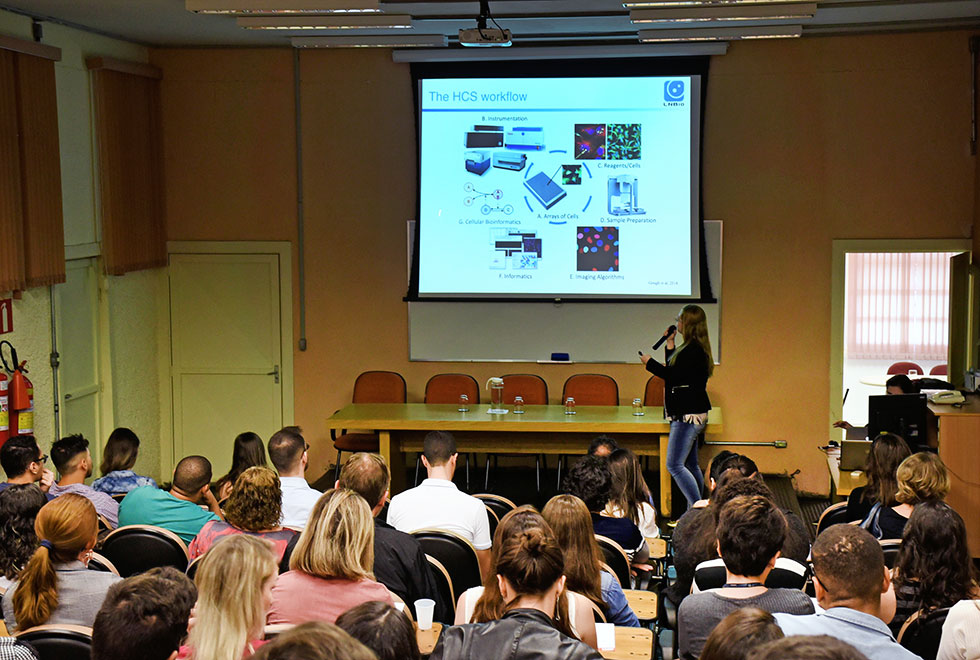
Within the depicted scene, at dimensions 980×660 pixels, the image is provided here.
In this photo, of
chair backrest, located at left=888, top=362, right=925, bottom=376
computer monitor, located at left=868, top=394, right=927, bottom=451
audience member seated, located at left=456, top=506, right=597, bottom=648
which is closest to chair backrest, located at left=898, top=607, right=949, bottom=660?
audience member seated, located at left=456, top=506, right=597, bottom=648

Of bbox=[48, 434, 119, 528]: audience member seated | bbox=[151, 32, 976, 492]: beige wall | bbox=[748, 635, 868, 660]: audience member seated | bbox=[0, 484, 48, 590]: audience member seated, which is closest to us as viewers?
bbox=[748, 635, 868, 660]: audience member seated

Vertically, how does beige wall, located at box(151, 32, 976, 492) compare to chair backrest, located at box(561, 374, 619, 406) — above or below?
above

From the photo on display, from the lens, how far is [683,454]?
7.34 m

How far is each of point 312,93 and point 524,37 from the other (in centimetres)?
183

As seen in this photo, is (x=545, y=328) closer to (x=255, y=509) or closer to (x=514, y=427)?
(x=514, y=427)

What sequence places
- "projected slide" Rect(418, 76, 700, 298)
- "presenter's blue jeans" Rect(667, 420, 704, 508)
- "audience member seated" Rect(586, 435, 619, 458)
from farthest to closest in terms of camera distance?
1. "projected slide" Rect(418, 76, 700, 298)
2. "presenter's blue jeans" Rect(667, 420, 704, 508)
3. "audience member seated" Rect(586, 435, 619, 458)

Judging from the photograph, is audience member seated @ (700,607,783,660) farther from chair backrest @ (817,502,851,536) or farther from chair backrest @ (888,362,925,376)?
chair backrest @ (888,362,925,376)

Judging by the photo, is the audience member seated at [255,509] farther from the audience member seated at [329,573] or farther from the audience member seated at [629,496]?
the audience member seated at [629,496]

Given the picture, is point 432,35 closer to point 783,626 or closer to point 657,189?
point 657,189

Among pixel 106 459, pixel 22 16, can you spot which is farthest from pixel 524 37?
pixel 106 459

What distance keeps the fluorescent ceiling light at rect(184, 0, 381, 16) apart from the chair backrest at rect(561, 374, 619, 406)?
3570 mm

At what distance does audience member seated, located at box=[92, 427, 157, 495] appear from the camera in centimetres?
533

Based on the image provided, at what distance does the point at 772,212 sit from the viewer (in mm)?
8445

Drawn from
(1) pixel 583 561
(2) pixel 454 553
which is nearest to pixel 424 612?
(1) pixel 583 561
